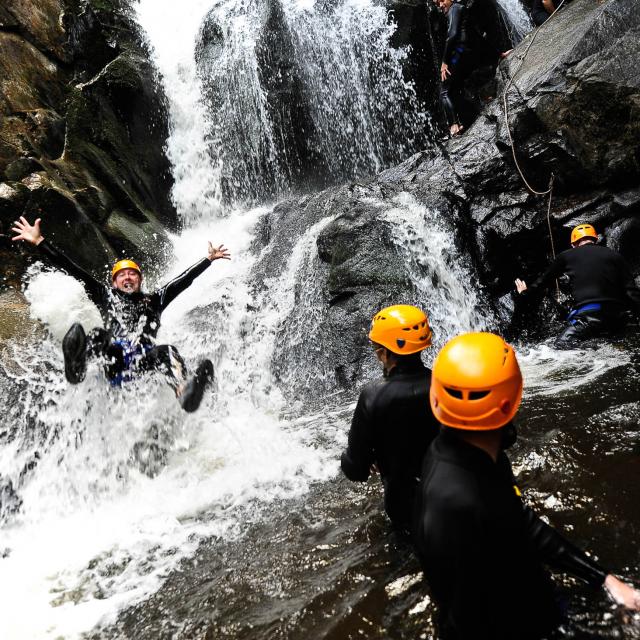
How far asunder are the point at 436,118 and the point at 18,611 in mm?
13761

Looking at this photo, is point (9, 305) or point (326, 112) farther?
point (326, 112)

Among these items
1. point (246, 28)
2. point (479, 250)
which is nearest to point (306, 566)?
point (479, 250)

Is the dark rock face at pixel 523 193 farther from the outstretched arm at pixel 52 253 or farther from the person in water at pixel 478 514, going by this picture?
the person in water at pixel 478 514

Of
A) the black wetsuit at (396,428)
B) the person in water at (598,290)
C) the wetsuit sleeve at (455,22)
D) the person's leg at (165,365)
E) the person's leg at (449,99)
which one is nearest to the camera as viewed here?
the black wetsuit at (396,428)

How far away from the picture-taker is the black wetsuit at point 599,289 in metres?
5.77

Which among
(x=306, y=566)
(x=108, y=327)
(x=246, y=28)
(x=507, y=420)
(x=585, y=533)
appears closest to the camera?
(x=507, y=420)

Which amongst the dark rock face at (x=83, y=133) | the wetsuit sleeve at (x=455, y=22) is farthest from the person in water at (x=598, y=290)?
the dark rock face at (x=83, y=133)

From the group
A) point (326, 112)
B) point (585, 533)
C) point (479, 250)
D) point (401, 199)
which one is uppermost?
point (326, 112)

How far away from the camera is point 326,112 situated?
44.7ft

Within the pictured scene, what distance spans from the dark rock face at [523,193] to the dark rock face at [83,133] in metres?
5.06

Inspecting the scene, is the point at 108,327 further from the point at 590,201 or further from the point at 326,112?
the point at 326,112

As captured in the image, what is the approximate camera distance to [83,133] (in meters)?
11.5

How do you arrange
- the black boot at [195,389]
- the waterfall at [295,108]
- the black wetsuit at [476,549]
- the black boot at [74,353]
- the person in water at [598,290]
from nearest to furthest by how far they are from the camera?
1. the black wetsuit at [476,549]
2. the black boot at [195,389]
3. the black boot at [74,353]
4. the person in water at [598,290]
5. the waterfall at [295,108]

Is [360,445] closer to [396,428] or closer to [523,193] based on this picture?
[396,428]
